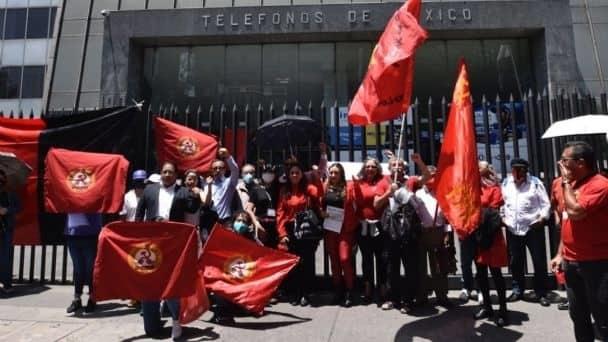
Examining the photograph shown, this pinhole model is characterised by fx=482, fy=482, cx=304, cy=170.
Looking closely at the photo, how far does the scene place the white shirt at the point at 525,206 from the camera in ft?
19.9

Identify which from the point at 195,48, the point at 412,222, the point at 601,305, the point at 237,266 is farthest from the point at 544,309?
the point at 195,48

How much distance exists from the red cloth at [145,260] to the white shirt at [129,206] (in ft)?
4.69

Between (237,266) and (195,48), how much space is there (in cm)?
1472

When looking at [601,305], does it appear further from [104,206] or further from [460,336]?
[104,206]

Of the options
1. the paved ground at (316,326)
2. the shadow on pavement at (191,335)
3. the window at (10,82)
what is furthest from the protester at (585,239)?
the window at (10,82)

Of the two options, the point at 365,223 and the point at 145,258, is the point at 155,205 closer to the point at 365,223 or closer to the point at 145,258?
the point at 145,258

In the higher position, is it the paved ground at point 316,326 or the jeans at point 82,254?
the jeans at point 82,254

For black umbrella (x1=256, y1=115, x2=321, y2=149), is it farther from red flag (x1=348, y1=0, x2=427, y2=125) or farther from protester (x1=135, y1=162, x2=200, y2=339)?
protester (x1=135, y1=162, x2=200, y2=339)

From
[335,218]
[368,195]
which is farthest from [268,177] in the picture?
[368,195]

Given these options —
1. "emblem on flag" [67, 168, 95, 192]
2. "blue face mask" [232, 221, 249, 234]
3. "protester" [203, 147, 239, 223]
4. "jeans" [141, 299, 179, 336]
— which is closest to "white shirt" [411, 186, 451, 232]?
"blue face mask" [232, 221, 249, 234]

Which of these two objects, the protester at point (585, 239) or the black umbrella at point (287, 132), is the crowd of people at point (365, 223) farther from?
the protester at point (585, 239)

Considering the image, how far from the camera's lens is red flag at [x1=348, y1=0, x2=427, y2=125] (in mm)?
5086

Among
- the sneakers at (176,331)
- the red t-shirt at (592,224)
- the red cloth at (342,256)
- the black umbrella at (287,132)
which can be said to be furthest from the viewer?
the black umbrella at (287,132)

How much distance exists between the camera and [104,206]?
6.33 meters
